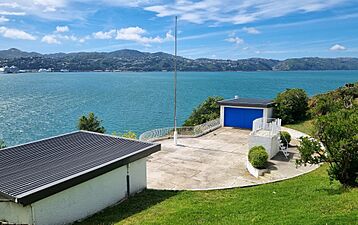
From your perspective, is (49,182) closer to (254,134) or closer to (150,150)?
(150,150)

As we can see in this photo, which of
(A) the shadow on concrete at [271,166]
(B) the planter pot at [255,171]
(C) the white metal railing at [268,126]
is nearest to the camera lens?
(B) the planter pot at [255,171]

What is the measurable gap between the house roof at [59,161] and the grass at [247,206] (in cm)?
151

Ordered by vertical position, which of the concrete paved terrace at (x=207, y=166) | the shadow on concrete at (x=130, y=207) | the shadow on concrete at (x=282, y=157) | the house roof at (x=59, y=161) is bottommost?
the concrete paved terrace at (x=207, y=166)

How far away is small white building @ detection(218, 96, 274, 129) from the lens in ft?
80.4

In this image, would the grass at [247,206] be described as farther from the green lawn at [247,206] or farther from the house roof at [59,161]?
the house roof at [59,161]

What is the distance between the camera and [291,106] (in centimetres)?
2597

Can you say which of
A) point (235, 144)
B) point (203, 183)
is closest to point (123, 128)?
point (235, 144)

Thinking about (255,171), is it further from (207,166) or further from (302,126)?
(302,126)

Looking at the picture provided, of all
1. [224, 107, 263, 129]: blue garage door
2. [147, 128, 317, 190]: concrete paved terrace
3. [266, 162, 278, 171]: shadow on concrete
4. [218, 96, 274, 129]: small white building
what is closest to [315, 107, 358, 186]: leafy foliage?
[147, 128, 317, 190]: concrete paved terrace

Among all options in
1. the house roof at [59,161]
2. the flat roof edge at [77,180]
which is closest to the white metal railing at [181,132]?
the house roof at [59,161]

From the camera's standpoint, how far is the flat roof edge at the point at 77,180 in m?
7.08

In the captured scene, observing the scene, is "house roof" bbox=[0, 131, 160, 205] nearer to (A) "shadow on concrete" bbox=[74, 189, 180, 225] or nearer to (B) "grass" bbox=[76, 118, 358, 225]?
(A) "shadow on concrete" bbox=[74, 189, 180, 225]

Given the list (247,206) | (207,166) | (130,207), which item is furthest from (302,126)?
(130,207)

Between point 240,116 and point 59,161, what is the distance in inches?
703
